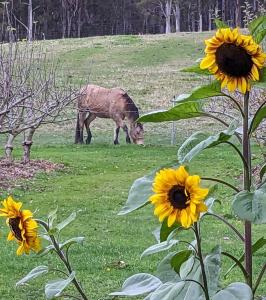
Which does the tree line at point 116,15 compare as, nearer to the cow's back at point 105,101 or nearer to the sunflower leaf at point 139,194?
the cow's back at point 105,101

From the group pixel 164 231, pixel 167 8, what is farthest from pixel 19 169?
pixel 167 8

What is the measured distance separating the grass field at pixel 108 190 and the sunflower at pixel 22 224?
42 cm

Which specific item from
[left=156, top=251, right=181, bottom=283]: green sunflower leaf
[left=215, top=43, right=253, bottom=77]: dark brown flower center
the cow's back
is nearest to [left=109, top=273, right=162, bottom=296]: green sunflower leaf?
[left=156, top=251, right=181, bottom=283]: green sunflower leaf

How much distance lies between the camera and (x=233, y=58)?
1.57 metres

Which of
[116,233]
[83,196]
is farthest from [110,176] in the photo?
[116,233]

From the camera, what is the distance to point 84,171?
48.8ft

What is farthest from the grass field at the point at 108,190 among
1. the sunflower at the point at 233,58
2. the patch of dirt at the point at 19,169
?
the sunflower at the point at 233,58

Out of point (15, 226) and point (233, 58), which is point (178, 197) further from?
point (15, 226)

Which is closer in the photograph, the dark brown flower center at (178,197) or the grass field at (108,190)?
the dark brown flower center at (178,197)

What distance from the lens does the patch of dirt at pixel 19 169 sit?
12695 millimetres

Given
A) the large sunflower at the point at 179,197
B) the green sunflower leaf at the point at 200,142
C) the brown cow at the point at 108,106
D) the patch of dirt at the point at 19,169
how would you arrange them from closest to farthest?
the large sunflower at the point at 179,197, the green sunflower leaf at the point at 200,142, the patch of dirt at the point at 19,169, the brown cow at the point at 108,106

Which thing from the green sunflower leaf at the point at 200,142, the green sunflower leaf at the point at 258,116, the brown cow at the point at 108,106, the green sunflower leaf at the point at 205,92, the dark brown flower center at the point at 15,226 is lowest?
the brown cow at the point at 108,106

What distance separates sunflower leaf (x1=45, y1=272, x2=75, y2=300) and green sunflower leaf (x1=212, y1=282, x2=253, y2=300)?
0.46 m

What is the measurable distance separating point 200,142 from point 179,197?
289 mm
